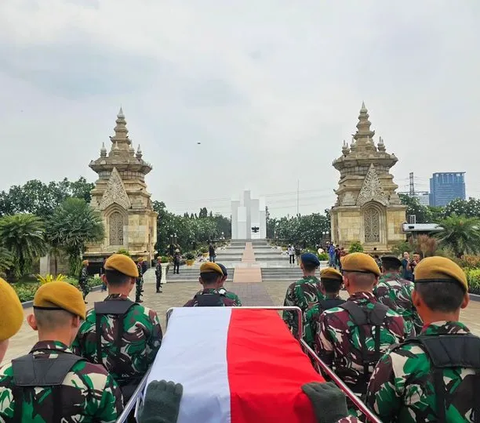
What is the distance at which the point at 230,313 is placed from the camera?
9.37 ft

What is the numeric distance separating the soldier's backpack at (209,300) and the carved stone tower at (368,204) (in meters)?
26.4

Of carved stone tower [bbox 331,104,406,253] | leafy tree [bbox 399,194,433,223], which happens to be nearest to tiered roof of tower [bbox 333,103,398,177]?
carved stone tower [bbox 331,104,406,253]

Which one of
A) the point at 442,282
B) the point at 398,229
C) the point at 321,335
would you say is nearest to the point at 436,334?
the point at 442,282

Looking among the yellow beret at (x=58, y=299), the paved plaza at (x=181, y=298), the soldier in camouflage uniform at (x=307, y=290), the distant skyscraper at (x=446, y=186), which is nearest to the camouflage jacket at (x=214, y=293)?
the soldier in camouflage uniform at (x=307, y=290)

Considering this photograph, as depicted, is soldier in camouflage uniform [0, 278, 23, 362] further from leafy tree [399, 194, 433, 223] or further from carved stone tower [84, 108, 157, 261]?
leafy tree [399, 194, 433, 223]

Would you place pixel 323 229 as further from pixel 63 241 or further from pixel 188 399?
pixel 188 399

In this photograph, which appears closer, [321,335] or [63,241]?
[321,335]

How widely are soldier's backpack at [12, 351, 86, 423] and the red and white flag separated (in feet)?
1.45

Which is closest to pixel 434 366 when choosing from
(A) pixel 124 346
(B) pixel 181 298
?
(A) pixel 124 346

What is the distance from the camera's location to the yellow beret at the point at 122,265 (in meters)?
3.40

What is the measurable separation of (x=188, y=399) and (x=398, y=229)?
30627 mm

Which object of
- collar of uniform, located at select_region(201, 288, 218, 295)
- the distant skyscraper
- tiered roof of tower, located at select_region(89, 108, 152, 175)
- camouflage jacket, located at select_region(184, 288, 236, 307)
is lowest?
camouflage jacket, located at select_region(184, 288, 236, 307)

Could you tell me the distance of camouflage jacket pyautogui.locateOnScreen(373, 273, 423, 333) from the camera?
484 cm

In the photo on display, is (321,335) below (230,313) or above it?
below
